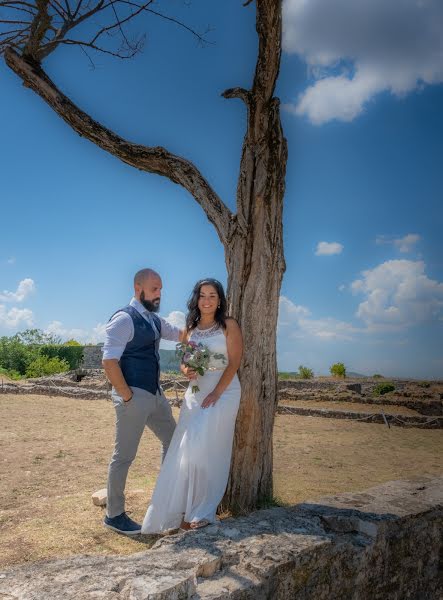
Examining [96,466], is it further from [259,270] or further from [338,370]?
[338,370]

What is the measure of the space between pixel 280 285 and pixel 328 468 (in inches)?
170

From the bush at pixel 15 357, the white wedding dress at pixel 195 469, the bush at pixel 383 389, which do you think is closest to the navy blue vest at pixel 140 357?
the white wedding dress at pixel 195 469

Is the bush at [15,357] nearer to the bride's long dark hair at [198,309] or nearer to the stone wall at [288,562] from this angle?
the bride's long dark hair at [198,309]

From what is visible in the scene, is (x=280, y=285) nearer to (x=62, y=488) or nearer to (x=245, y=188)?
(x=245, y=188)

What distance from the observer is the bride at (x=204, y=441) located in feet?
12.9

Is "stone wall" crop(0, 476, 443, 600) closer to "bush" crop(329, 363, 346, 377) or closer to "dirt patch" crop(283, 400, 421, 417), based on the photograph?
"dirt patch" crop(283, 400, 421, 417)

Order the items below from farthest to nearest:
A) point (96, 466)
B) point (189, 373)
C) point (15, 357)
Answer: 1. point (15, 357)
2. point (96, 466)
3. point (189, 373)

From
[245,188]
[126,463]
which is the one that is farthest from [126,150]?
[126,463]

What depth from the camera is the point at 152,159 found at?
506 cm

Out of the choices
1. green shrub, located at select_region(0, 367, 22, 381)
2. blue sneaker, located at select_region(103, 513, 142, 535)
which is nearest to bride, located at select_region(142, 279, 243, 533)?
blue sneaker, located at select_region(103, 513, 142, 535)

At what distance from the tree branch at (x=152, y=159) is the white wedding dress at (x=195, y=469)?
1767mm

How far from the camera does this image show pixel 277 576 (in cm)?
274

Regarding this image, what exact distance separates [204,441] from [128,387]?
2.72 ft

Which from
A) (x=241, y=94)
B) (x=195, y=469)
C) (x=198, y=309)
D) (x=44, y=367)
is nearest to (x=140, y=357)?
(x=198, y=309)
